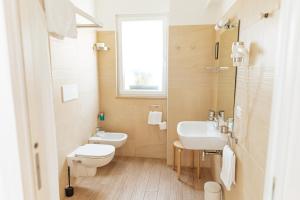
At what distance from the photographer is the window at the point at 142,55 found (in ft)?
10.5

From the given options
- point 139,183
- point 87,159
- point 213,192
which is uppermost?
point 87,159

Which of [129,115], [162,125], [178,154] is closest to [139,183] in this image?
[178,154]

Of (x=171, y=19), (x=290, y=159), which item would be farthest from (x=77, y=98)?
(x=290, y=159)

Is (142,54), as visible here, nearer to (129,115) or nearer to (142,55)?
(142,55)

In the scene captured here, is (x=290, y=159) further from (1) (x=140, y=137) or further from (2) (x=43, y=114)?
(1) (x=140, y=137)

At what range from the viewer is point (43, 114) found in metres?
0.83

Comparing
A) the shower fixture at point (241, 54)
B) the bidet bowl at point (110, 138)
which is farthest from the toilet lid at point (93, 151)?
the shower fixture at point (241, 54)

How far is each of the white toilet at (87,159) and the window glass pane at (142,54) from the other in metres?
1.22

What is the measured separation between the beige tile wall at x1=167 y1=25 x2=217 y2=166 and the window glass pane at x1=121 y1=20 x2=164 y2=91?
41cm

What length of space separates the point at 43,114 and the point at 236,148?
149 cm

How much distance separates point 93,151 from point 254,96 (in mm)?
1931

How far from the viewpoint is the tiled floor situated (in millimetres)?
2416

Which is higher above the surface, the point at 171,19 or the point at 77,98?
the point at 171,19

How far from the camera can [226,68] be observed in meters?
2.19
